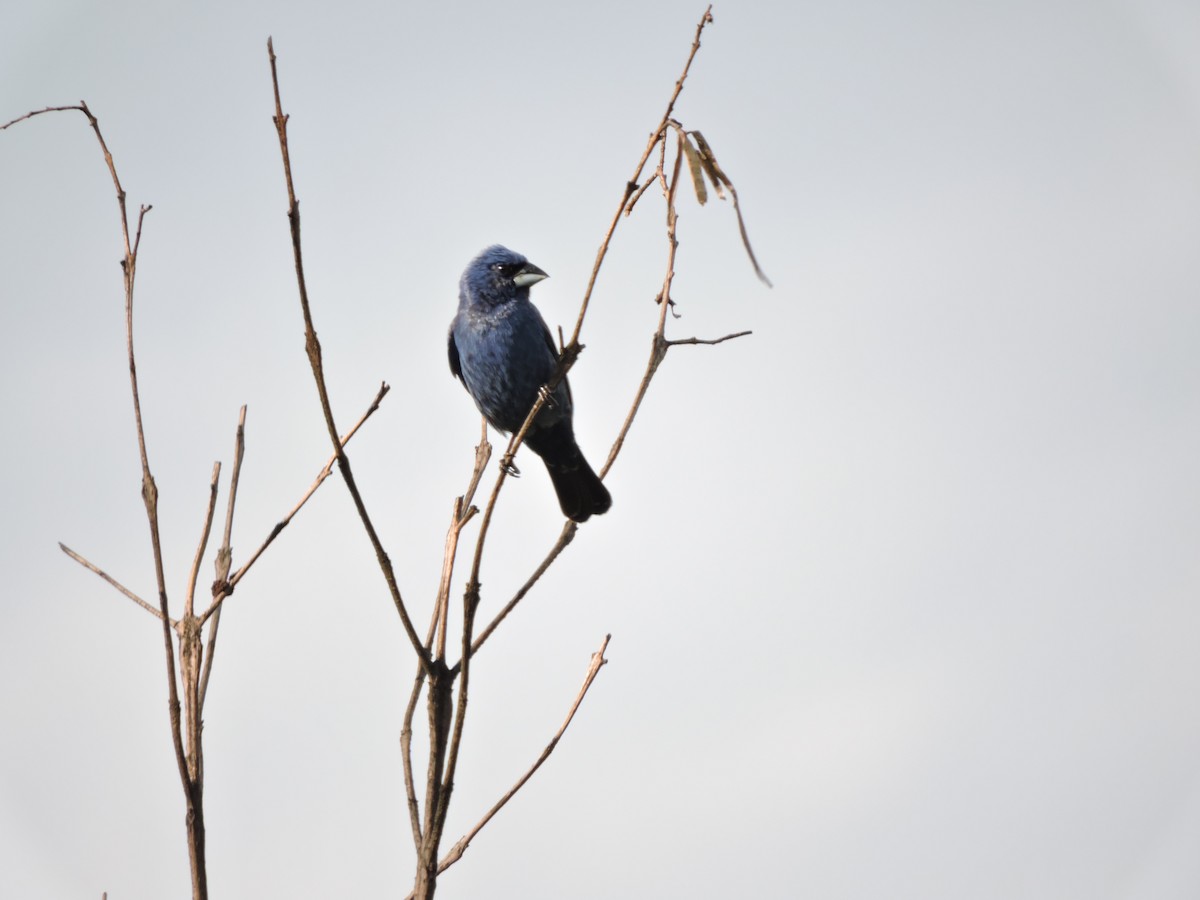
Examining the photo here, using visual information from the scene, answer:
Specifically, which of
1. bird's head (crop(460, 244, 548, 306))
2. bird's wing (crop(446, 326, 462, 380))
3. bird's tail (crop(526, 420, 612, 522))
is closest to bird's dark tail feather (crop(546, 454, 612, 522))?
bird's tail (crop(526, 420, 612, 522))

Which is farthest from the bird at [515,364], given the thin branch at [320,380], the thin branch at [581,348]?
the thin branch at [320,380]

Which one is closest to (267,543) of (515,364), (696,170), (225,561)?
(225,561)

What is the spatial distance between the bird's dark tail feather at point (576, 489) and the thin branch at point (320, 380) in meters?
4.75

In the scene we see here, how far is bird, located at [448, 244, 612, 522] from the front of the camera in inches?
269

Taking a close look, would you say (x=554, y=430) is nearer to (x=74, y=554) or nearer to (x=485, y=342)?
(x=485, y=342)

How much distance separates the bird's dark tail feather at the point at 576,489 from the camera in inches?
287

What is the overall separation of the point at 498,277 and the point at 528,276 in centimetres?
22

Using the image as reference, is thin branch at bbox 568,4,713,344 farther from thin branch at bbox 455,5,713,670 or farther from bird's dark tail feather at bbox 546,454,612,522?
bird's dark tail feather at bbox 546,454,612,522

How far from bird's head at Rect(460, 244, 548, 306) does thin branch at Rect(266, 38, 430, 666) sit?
478cm

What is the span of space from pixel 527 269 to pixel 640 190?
4191mm

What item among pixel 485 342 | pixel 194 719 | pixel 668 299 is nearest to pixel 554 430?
pixel 485 342

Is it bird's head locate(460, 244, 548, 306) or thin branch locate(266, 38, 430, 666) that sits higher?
bird's head locate(460, 244, 548, 306)

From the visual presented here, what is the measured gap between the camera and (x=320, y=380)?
224 cm

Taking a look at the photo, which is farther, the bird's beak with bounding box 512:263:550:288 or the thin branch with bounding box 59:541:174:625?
the bird's beak with bounding box 512:263:550:288
